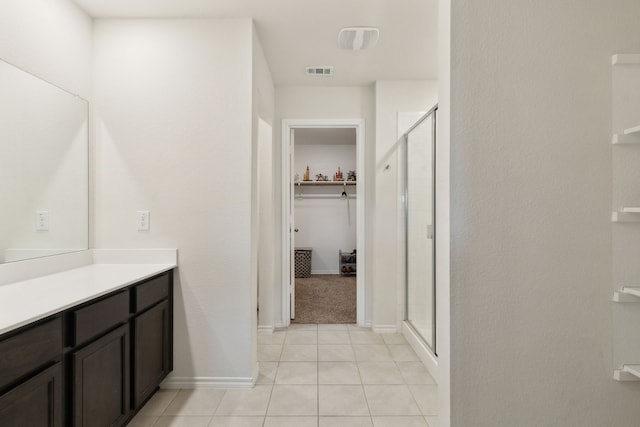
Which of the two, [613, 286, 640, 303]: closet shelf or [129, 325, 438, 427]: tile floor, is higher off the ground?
[613, 286, 640, 303]: closet shelf

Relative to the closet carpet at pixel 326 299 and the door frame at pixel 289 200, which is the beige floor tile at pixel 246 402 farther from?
the closet carpet at pixel 326 299

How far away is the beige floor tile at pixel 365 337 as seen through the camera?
3.25 meters

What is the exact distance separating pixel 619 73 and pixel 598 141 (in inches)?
12.6

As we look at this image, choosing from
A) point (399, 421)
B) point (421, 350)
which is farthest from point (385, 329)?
point (399, 421)

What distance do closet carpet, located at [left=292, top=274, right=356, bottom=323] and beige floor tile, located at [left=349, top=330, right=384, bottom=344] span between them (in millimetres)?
340

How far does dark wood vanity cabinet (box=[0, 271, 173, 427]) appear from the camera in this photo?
117cm

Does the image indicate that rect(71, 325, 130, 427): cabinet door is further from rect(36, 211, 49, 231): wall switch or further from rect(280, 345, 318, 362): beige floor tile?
rect(280, 345, 318, 362): beige floor tile

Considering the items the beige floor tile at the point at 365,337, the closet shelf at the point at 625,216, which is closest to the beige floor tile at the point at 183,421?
the beige floor tile at the point at 365,337

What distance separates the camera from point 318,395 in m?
2.28

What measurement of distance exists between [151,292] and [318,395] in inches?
50.9

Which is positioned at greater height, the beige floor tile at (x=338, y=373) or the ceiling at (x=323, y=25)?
the ceiling at (x=323, y=25)

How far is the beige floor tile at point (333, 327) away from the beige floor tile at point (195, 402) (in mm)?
1470

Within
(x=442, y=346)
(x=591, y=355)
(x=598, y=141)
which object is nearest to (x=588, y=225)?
(x=598, y=141)

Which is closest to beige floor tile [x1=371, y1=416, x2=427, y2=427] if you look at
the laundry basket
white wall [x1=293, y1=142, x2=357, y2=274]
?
the laundry basket
